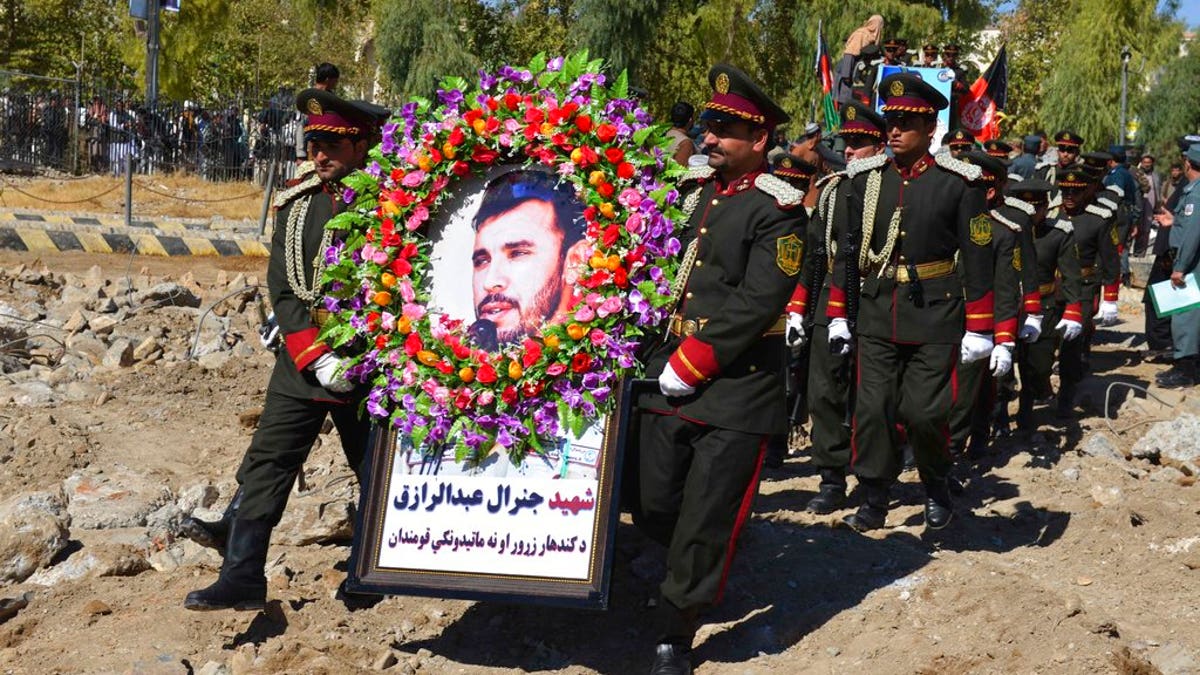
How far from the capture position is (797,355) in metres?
9.23

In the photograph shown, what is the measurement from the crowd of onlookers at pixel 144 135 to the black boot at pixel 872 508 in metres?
20.0

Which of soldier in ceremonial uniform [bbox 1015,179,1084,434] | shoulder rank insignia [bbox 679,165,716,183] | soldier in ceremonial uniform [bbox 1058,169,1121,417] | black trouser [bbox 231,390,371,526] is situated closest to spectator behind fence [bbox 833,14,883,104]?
soldier in ceremonial uniform [bbox 1058,169,1121,417]

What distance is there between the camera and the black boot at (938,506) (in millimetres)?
7574

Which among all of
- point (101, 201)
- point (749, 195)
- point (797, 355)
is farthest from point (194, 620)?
point (101, 201)

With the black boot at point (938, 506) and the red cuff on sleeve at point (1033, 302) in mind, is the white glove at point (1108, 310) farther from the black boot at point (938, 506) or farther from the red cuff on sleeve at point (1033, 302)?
the black boot at point (938, 506)

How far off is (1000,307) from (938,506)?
4.01 feet

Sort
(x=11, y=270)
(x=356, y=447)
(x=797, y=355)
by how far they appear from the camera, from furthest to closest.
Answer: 1. (x=11, y=270)
2. (x=797, y=355)
3. (x=356, y=447)

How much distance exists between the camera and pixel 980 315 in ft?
23.3

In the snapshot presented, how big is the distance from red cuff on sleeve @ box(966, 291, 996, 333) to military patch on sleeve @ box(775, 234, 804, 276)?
1.83 metres

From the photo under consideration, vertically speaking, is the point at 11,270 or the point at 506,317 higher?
the point at 506,317

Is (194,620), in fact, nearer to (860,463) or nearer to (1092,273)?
(860,463)

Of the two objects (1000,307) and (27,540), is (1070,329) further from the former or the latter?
(27,540)

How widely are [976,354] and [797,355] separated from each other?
7.31 feet

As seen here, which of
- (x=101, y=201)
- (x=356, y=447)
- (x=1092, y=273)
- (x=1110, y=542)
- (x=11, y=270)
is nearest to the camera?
(x=356, y=447)
